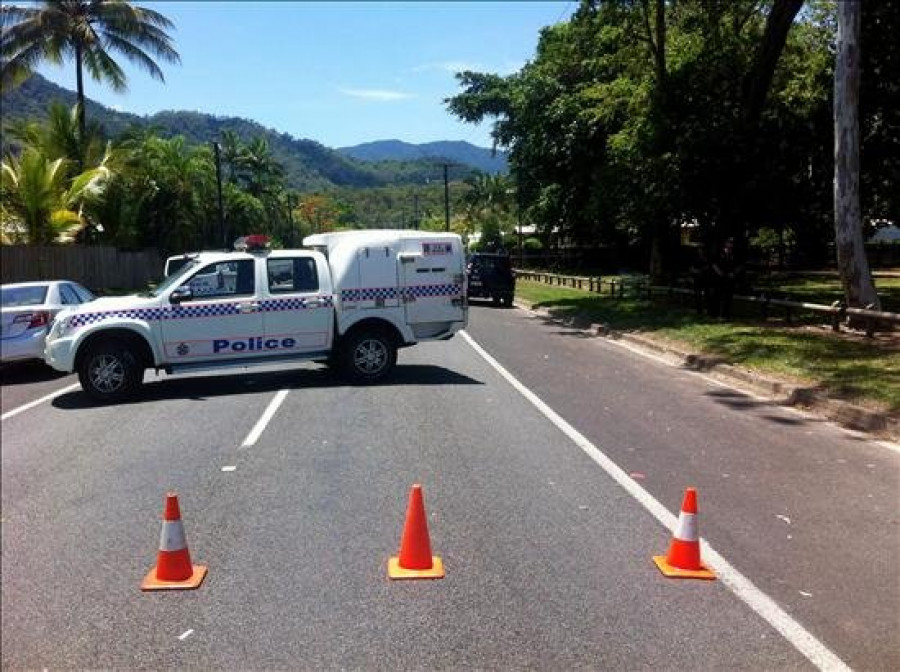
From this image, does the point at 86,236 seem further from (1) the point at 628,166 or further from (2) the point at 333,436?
(2) the point at 333,436

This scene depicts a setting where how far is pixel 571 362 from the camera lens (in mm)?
15305

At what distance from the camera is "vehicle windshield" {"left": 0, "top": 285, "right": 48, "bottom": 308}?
22.1 feet

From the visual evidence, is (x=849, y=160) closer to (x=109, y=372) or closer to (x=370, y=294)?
(x=370, y=294)

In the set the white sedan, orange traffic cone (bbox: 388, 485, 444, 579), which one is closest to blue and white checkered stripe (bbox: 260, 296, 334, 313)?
the white sedan

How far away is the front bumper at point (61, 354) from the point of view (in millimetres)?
10383

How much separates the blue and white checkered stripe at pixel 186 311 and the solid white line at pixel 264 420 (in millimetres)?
1155

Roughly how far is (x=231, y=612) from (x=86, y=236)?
27.5 meters

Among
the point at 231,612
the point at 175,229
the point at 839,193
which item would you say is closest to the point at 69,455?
the point at 231,612

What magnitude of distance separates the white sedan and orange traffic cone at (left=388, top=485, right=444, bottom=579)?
120 inches

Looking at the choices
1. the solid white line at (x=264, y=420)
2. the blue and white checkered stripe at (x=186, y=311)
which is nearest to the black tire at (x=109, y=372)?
the blue and white checkered stripe at (x=186, y=311)

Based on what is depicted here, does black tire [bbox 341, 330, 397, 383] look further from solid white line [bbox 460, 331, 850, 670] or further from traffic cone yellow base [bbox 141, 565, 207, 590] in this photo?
traffic cone yellow base [bbox 141, 565, 207, 590]

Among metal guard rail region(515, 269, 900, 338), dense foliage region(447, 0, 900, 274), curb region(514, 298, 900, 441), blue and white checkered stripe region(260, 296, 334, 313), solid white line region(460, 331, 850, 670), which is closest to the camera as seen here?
solid white line region(460, 331, 850, 670)

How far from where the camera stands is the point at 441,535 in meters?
5.80

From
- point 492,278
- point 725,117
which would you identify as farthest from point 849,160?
Result: point 492,278
